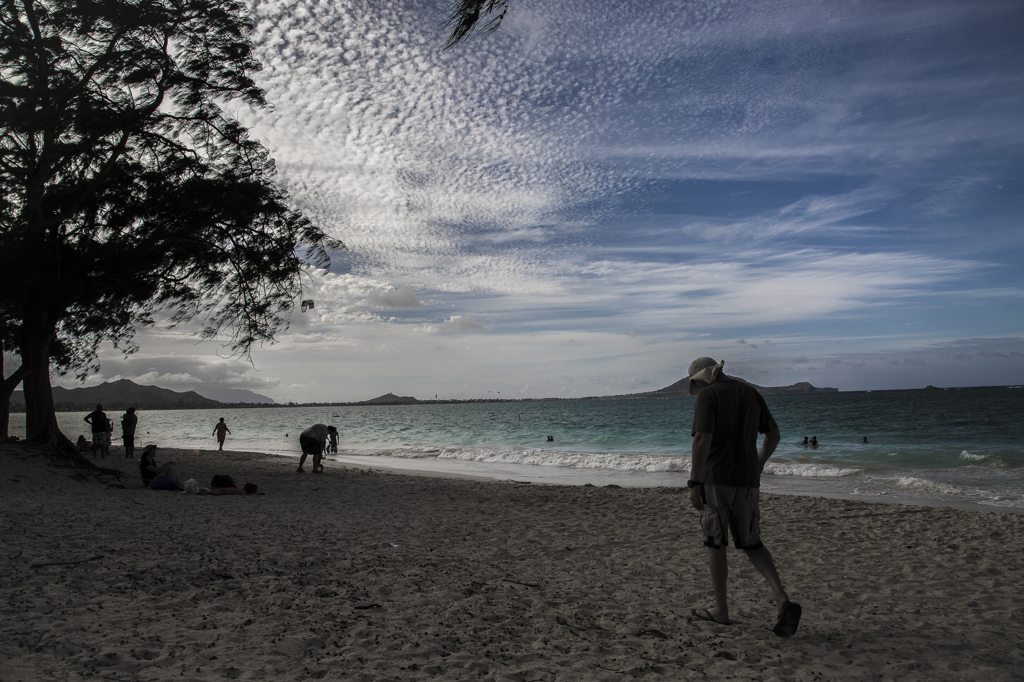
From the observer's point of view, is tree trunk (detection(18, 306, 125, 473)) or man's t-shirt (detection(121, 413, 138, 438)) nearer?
tree trunk (detection(18, 306, 125, 473))

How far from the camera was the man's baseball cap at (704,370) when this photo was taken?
4109mm

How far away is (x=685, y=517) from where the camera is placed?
879 cm

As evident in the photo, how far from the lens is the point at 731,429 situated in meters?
3.93

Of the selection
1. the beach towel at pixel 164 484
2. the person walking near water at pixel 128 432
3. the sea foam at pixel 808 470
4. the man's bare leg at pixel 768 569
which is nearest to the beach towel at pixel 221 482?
the beach towel at pixel 164 484

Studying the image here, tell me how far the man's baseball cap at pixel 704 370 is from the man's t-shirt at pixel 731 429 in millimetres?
79

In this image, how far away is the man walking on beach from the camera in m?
3.90

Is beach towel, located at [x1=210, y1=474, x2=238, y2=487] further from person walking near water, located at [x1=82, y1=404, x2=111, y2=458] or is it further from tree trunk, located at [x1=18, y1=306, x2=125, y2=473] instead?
person walking near water, located at [x1=82, y1=404, x2=111, y2=458]

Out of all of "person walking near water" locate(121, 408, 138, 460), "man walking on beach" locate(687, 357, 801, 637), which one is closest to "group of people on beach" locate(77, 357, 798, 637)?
"man walking on beach" locate(687, 357, 801, 637)

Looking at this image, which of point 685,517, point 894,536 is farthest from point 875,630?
point 685,517

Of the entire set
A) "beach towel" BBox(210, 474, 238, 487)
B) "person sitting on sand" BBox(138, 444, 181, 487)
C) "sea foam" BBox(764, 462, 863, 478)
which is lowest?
"sea foam" BBox(764, 462, 863, 478)

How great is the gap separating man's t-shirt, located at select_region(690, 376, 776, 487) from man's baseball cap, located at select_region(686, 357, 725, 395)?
79 mm

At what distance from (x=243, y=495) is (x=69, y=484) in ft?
9.52

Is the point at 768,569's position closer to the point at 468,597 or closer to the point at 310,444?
the point at 468,597

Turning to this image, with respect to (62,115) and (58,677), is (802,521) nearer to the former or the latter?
(58,677)
